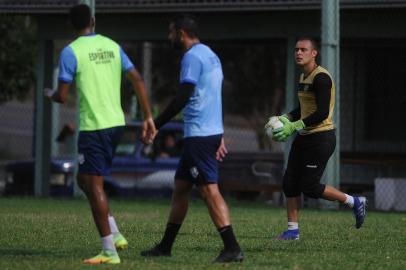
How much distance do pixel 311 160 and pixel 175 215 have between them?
2.37 metres

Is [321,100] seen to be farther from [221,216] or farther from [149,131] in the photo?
[149,131]

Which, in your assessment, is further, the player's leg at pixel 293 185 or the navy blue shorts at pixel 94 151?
the player's leg at pixel 293 185

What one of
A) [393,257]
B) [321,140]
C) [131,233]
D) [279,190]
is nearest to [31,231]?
[131,233]

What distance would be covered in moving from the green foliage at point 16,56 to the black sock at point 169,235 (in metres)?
18.7

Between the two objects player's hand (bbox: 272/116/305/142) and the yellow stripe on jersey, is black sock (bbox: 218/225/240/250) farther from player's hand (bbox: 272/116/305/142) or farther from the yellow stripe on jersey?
the yellow stripe on jersey

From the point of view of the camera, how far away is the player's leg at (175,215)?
9438 millimetres

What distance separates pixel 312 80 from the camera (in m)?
11.3

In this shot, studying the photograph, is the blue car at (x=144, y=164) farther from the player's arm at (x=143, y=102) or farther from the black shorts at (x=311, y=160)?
the player's arm at (x=143, y=102)

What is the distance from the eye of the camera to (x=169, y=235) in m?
9.63

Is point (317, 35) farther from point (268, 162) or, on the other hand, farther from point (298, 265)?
point (298, 265)

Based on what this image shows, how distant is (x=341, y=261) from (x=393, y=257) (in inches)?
27.1

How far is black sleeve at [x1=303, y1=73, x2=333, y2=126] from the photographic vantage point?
36.3 ft

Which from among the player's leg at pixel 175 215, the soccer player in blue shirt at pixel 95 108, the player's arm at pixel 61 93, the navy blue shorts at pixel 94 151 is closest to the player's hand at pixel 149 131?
the soccer player in blue shirt at pixel 95 108

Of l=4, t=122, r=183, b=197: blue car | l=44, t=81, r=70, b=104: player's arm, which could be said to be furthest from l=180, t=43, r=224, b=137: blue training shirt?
l=4, t=122, r=183, b=197: blue car
